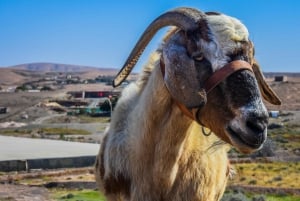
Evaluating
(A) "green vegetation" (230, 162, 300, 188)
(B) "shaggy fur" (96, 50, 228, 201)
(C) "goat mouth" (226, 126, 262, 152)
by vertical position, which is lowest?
(A) "green vegetation" (230, 162, 300, 188)

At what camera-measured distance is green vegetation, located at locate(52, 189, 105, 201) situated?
2577 cm

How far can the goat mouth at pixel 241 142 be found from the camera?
4453 millimetres

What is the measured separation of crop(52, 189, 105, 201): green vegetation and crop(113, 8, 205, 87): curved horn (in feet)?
65.1

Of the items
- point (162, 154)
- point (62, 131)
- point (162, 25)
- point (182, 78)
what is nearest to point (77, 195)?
point (162, 154)

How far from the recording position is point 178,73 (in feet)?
16.5

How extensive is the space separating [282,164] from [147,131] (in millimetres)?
38727

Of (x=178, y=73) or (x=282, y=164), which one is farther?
(x=282, y=164)

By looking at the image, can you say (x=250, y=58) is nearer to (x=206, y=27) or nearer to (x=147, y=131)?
(x=206, y=27)

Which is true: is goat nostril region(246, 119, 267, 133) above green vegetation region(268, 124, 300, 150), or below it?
above

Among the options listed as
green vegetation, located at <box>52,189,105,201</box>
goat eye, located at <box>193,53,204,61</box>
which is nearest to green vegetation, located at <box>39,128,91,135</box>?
green vegetation, located at <box>52,189,105,201</box>

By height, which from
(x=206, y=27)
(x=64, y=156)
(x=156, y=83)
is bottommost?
(x=64, y=156)

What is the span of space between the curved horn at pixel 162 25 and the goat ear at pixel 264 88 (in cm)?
72

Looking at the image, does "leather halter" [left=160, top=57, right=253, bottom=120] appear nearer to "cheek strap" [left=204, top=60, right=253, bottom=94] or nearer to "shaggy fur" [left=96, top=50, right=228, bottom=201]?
"cheek strap" [left=204, top=60, right=253, bottom=94]

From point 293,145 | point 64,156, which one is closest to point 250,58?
point 64,156
